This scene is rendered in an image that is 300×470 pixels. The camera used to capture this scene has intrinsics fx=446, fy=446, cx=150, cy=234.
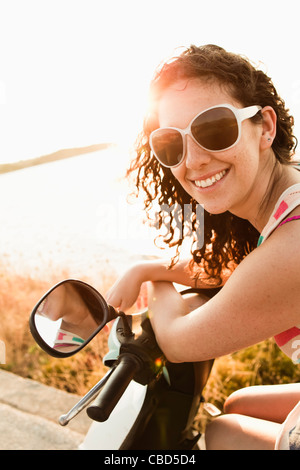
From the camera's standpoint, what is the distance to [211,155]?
137 centimetres

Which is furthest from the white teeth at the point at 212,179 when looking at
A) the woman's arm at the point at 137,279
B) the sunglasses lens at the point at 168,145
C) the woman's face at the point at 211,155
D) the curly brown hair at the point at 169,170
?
the woman's arm at the point at 137,279

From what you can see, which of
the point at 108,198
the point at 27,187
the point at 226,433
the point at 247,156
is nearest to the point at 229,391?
the point at 226,433

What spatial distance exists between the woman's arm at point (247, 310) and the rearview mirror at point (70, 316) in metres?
0.21

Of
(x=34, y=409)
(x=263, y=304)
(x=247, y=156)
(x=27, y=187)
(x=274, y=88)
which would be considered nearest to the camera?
(x=263, y=304)

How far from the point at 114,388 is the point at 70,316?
26 cm

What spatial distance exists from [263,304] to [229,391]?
206cm

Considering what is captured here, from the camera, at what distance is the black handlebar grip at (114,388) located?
1.00 meters

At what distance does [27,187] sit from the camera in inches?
535

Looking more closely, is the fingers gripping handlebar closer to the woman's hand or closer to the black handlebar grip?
the black handlebar grip

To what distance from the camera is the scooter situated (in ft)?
3.90

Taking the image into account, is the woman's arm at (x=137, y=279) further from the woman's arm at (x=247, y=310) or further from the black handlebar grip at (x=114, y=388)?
the black handlebar grip at (x=114, y=388)

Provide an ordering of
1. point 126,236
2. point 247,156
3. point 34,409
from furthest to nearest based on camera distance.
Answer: point 126,236 → point 34,409 → point 247,156

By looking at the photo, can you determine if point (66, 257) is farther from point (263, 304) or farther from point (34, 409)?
point (263, 304)

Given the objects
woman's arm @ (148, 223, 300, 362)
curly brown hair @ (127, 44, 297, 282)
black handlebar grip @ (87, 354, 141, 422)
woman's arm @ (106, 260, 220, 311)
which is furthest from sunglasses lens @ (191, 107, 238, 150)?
black handlebar grip @ (87, 354, 141, 422)
